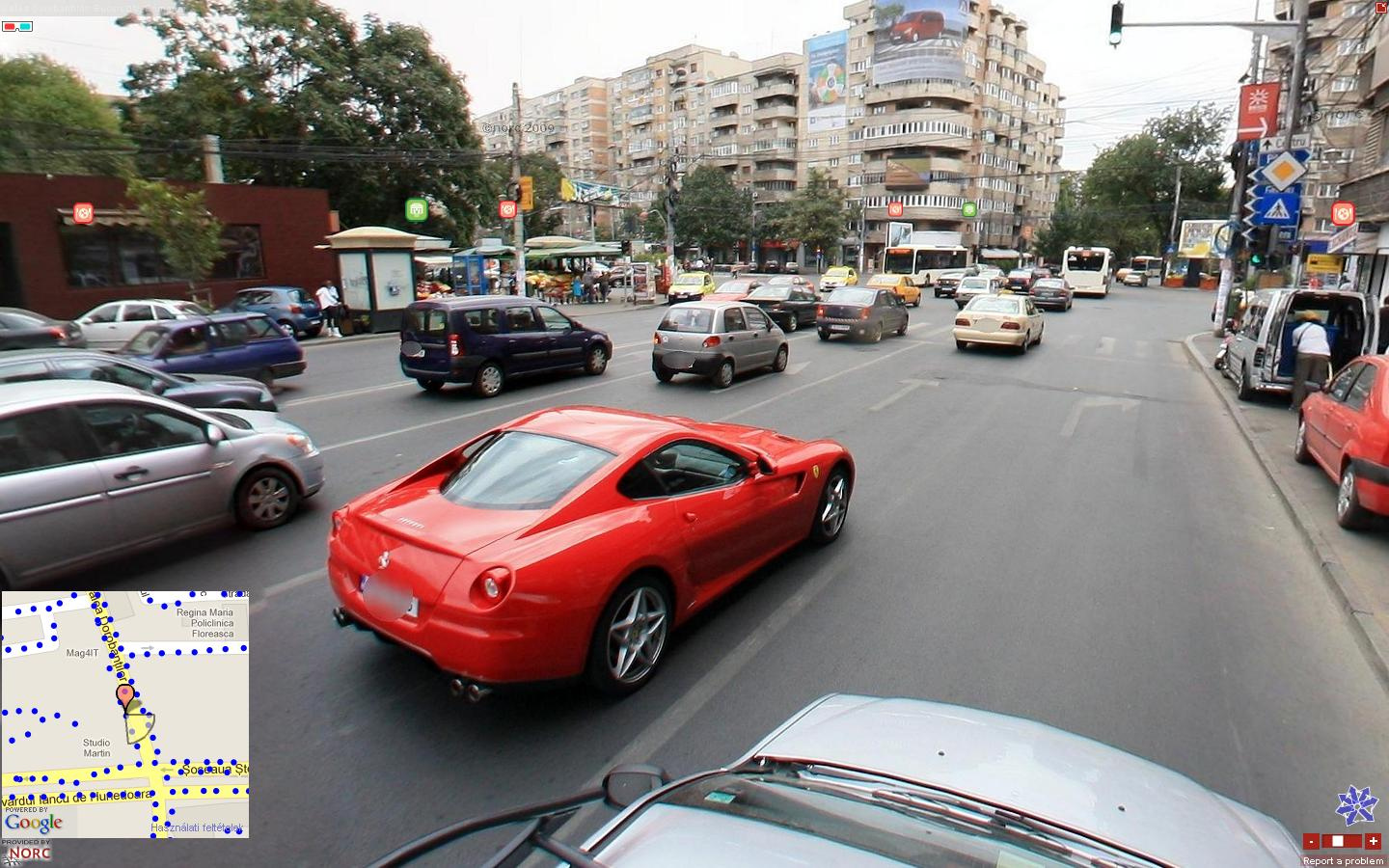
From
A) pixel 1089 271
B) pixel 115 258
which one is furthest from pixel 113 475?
pixel 1089 271

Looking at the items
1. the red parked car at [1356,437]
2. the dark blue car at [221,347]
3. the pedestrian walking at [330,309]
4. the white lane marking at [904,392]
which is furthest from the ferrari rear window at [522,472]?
the pedestrian walking at [330,309]

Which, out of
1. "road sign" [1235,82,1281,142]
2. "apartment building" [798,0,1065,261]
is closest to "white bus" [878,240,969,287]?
"road sign" [1235,82,1281,142]

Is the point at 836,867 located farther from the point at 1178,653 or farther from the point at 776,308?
the point at 776,308

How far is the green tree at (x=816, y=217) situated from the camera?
7362 centimetres

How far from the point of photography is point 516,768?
11.8ft

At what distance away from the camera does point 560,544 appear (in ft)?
12.7

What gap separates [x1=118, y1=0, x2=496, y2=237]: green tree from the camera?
31562 mm

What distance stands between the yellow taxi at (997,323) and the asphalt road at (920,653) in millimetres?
9100

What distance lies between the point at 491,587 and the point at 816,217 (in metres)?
74.5

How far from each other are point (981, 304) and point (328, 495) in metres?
16.6

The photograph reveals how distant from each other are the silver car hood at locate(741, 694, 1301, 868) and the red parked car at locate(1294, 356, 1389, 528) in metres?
5.49

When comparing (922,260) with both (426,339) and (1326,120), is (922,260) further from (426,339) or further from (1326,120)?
(426,339)

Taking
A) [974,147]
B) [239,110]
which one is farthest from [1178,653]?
[974,147]

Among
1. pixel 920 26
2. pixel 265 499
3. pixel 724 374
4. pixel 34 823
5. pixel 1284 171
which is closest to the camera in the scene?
pixel 34 823
